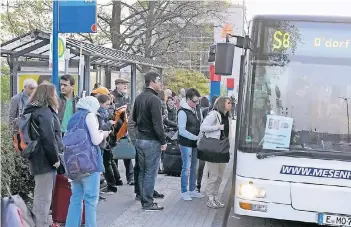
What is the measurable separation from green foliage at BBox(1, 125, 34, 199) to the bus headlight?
113 inches

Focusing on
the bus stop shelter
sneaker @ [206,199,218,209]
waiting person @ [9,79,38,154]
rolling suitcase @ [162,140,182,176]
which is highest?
the bus stop shelter

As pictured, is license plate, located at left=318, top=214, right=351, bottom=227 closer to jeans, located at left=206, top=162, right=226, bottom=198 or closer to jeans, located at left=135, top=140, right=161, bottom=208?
jeans, located at left=206, top=162, right=226, bottom=198

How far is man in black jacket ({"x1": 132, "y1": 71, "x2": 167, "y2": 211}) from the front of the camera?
7.28m

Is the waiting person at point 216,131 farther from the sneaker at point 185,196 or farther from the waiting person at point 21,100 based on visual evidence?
the waiting person at point 21,100

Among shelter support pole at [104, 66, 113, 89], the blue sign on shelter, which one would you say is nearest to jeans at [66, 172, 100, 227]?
the blue sign on shelter

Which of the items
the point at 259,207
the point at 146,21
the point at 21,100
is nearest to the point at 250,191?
the point at 259,207

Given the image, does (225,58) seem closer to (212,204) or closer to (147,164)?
(147,164)

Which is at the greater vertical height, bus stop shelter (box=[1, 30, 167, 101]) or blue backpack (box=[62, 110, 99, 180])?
bus stop shelter (box=[1, 30, 167, 101])

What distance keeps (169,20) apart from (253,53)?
61.3ft

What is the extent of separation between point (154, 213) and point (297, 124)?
2613 mm

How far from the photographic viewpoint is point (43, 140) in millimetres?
5723

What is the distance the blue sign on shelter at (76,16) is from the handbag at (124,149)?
2133 mm

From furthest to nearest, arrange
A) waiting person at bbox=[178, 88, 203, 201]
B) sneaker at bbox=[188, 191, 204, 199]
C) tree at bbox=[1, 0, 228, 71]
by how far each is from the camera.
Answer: tree at bbox=[1, 0, 228, 71]
sneaker at bbox=[188, 191, 204, 199]
waiting person at bbox=[178, 88, 203, 201]

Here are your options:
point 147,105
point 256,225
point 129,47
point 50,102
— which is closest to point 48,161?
point 50,102
